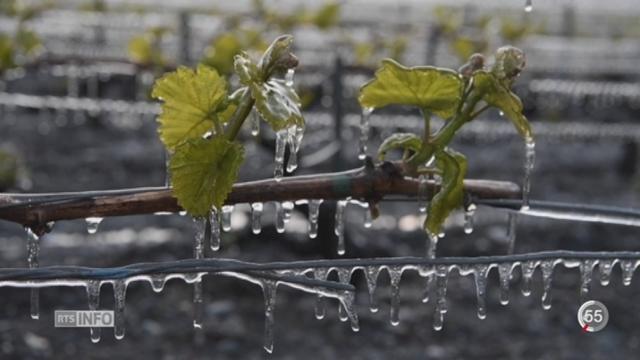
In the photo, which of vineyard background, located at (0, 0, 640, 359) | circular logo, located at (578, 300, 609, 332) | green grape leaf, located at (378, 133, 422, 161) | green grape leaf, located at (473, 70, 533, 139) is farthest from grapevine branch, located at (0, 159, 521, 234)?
vineyard background, located at (0, 0, 640, 359)

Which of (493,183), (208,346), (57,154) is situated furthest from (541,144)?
(493,183)

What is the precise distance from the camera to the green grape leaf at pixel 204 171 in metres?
0.99

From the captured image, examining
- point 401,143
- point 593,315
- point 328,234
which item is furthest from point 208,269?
point 328,234

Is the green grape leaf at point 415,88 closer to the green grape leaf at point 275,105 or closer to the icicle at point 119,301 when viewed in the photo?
the green grape leaf at point 275,105

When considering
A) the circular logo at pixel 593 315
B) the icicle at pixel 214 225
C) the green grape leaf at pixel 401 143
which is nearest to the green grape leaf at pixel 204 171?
the icicle at pixel 214 225

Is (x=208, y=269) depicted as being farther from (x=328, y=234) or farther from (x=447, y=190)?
(x=328, y=234)

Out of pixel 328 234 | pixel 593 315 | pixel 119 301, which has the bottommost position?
pixel 328 234

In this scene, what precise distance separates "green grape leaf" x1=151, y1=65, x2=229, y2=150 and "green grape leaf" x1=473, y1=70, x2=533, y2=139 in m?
0.26

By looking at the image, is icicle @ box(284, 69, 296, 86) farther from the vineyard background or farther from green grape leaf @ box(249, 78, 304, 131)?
the vineyard background

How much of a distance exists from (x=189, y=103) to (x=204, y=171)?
0.08 metres

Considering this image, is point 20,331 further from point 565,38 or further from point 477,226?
point 565,38

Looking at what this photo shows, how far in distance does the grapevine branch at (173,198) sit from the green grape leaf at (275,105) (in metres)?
0.08

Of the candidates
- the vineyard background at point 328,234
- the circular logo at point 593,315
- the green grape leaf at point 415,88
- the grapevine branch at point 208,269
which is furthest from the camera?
the vineyard background at point 328,234

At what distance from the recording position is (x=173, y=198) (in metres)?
1.05
